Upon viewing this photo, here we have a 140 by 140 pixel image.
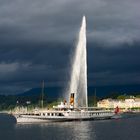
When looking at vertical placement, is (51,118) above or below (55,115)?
below

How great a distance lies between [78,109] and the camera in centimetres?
18488

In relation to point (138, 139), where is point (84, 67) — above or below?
above

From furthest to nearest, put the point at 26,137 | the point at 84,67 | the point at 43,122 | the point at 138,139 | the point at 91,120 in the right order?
the point at 91,120, the point at 43,122, the point at 84,67, the point at 26,137, the point at 138,139

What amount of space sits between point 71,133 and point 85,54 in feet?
151

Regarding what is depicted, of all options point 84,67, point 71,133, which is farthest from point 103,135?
point 84,67

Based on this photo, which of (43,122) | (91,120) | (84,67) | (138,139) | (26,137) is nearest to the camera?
(138,139)

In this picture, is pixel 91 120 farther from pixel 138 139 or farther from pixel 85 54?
pixel 138 139

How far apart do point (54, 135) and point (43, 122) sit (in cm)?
5582

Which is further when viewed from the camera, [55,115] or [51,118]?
[55,115]

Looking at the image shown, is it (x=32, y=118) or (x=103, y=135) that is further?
(x=32, y=118)

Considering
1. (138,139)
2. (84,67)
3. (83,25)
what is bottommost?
(138,139)

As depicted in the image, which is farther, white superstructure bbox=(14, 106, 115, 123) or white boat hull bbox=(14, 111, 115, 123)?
white superstructure bbox=(14, 106, 115, 123)

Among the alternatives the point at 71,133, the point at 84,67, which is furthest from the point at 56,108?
the point at 71,133

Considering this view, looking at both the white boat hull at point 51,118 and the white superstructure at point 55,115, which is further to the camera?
the white superstructure at point 55,115
